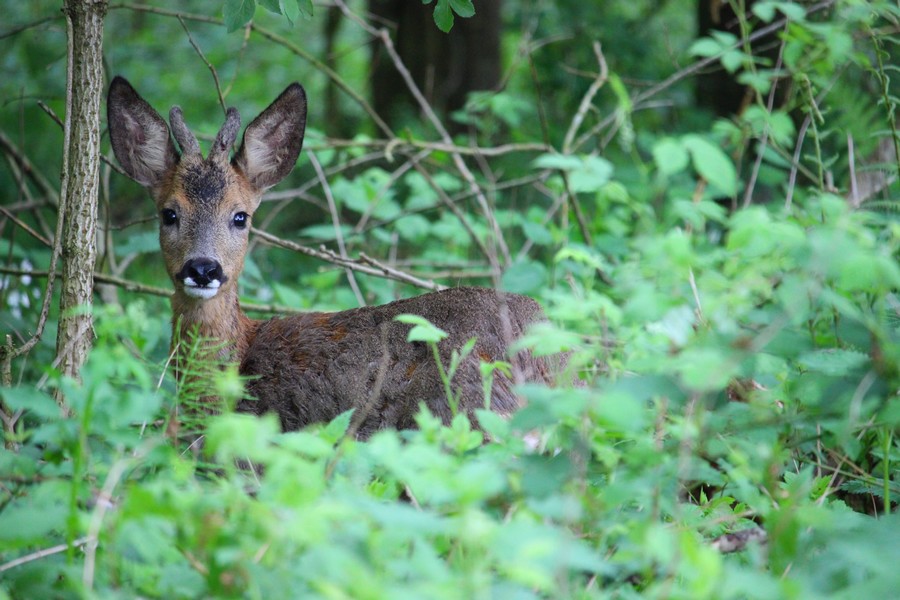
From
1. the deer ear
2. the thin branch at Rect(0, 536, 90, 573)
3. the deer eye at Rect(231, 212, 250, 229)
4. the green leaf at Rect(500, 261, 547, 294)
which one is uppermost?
the deer ear

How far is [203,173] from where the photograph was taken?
4.36 m

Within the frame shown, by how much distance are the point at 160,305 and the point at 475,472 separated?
4.33 meters

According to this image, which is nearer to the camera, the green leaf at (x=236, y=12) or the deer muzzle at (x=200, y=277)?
the green leaf at (x=236, y=12)

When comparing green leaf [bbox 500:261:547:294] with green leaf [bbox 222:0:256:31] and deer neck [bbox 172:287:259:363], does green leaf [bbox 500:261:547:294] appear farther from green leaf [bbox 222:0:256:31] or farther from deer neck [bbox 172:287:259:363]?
green leaf [bbox 222:0:256:31]

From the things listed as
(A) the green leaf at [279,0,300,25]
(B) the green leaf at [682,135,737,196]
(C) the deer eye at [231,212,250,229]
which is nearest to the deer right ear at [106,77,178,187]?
(C) the deer eye at [231,212,250,229]


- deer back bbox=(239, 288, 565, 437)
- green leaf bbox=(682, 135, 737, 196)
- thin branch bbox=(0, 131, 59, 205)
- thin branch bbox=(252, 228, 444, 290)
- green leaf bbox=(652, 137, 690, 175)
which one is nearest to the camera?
green leaf bbox=(682, 135, 737, 196)

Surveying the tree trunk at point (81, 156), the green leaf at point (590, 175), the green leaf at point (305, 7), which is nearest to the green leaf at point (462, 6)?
the green leaf at point (305, 7)

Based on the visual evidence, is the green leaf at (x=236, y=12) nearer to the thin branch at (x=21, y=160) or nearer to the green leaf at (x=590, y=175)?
the green leaf at (x=590, y=175)

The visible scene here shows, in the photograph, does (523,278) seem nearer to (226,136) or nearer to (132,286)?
(226,136)

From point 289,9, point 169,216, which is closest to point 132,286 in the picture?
point 169,216

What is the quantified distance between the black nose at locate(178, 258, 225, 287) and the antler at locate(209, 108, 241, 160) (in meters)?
0.55

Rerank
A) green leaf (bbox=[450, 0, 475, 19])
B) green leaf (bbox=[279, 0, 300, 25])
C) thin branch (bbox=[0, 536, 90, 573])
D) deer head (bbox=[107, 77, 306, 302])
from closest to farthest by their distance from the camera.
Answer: thin branch (bbox=[0, 536, 90, 573]) < green leaf (bbox=[279, 0, 300, 25]) < green leaf (bbox=[450, 0, 475, 19]) < deer head (bbox=[107, 77, 306, 302])

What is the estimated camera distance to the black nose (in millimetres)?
4090

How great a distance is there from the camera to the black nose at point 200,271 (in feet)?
13.4
